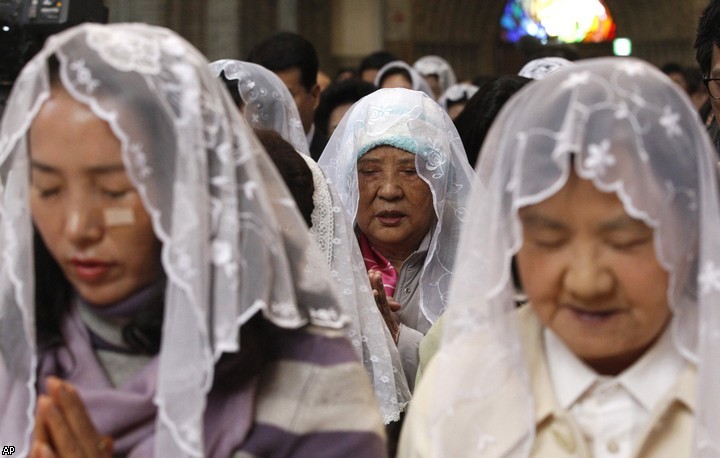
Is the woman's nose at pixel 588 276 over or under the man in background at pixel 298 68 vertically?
over

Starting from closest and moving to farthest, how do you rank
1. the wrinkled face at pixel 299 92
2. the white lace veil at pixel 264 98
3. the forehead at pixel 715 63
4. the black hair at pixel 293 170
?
1. the black hair at pixel 293 170
2. the forehead at pixel 715 63
3. the white lace veil at pixel 264 98
4. the wrinkled face at pixel 299 92

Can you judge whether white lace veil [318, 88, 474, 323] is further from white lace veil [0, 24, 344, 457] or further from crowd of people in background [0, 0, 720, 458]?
white lace veil [0, 24, 344, 457]

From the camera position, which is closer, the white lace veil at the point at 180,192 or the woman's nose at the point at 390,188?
the white lace veil at the point at 180,192

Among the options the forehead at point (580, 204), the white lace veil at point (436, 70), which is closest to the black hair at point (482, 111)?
the forehead at point (580, 204)

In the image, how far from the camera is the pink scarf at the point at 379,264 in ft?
13.2

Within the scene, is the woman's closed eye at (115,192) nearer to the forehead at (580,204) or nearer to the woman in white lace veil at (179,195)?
the woman in white lace veil at (179,195)

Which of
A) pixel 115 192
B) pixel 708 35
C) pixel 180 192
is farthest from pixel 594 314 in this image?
pixel 708 35

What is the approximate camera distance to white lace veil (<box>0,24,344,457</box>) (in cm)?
207

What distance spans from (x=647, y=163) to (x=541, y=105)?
0.65ft

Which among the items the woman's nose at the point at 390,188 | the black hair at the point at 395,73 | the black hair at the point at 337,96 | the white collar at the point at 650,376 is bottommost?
the black hair at the point at 395,73

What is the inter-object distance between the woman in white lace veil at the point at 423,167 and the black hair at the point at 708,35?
82 centimetres

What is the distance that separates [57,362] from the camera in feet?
7.52

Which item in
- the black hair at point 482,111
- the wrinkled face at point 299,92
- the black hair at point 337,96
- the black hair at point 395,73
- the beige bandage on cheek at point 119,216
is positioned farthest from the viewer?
the black hair at point 395,73

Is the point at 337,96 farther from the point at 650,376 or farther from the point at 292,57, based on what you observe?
the point at 650,376
